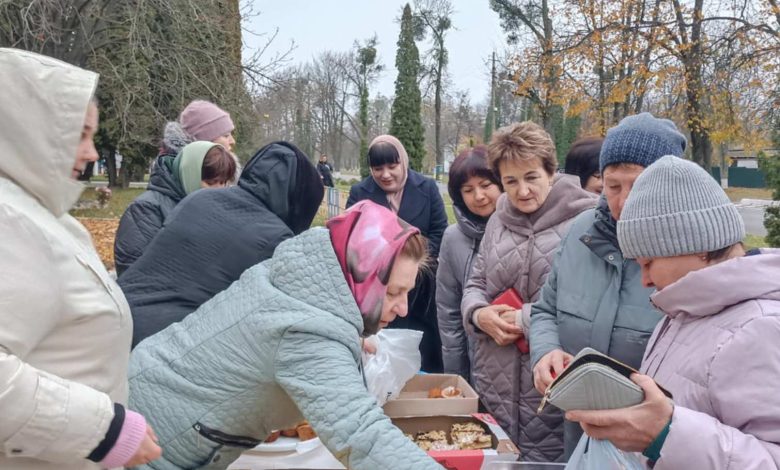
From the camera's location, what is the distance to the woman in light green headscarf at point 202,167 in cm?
318

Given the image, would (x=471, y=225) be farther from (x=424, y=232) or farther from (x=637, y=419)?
(x=637, y=419)

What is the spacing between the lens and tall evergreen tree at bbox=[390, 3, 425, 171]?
28.0 m

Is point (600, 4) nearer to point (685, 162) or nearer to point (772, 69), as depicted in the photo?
point (772, 69)

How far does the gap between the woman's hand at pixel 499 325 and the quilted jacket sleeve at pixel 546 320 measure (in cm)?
20

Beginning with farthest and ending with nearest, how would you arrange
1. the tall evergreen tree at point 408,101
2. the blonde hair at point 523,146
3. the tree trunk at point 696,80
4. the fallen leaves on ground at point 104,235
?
A: the tall evergreen tree at point 408,101, the tree trunk at point 696,80, the fallen leaves on ground at point 104,235, the blonde hair at point 523,146

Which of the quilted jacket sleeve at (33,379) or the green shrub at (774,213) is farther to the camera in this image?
the green shrub at (774,213)

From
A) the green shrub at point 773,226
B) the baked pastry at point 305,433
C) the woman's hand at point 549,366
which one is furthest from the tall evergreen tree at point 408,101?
the woman's hand at point 549,366

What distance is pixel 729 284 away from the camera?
50.9 inches

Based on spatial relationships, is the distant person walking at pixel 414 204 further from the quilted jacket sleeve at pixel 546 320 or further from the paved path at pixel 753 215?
the paved path at pixel 753 215

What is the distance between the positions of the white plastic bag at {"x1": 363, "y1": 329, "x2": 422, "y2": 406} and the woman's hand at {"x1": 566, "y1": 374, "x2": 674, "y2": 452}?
3.62 ft

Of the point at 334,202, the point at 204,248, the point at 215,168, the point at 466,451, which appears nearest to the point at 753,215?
the point at 334,202

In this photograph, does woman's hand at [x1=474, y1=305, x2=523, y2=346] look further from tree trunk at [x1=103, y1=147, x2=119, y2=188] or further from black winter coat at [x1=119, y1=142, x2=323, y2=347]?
tree trunk at [x1=103, y1=147, x2=119, y2=188]

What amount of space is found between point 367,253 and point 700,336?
0.72 meters

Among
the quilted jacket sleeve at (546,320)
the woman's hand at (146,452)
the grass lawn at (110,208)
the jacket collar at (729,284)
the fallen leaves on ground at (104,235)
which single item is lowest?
the fallen leaves on ground at (104,235)
